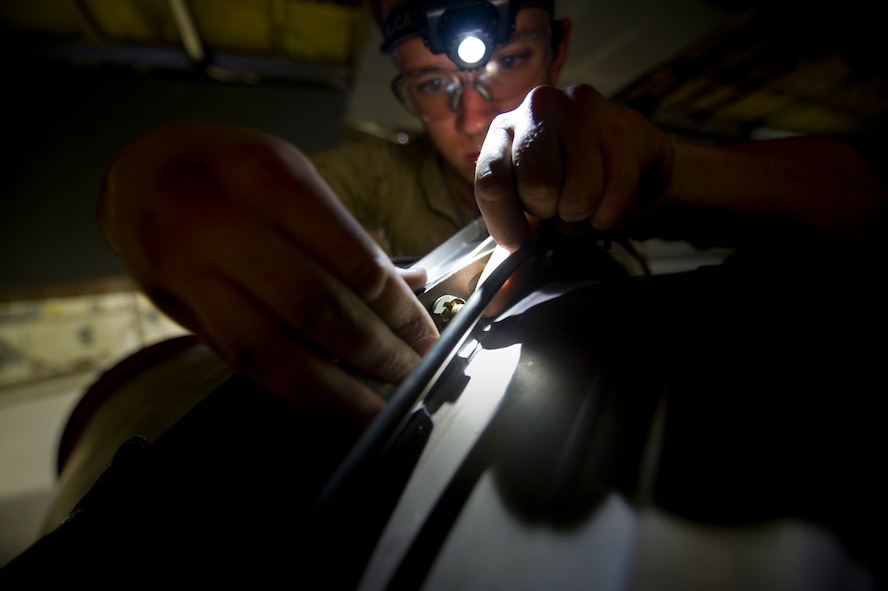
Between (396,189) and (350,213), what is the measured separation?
88 centimetres

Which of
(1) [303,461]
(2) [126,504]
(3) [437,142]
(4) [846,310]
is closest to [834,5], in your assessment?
(3) [437,142]

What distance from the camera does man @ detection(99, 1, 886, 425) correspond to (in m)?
0.29

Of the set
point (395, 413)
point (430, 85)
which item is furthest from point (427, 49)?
point (395, 413)

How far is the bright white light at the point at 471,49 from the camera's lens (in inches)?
32.5

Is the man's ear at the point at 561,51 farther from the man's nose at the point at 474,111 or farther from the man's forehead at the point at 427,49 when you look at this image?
the man's nose at the point at 474,111

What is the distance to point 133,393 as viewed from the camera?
2.26ft

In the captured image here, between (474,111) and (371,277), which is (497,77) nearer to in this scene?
(474,111)

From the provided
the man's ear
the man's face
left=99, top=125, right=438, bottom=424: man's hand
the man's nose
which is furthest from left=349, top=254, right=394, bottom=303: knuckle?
the man's ear

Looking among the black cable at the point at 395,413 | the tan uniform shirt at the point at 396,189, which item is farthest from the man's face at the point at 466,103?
the black cable at the point at 395,413

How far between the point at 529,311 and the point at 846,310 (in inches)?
13.9

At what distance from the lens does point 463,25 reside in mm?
824

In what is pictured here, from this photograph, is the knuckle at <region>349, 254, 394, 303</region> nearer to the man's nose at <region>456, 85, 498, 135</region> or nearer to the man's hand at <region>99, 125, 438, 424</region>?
the man's hand at <region>99, 125, 438, 424</region>

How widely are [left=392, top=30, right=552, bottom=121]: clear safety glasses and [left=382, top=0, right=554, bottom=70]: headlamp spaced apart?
0.22 ft

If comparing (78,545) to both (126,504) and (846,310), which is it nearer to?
(126,504)
